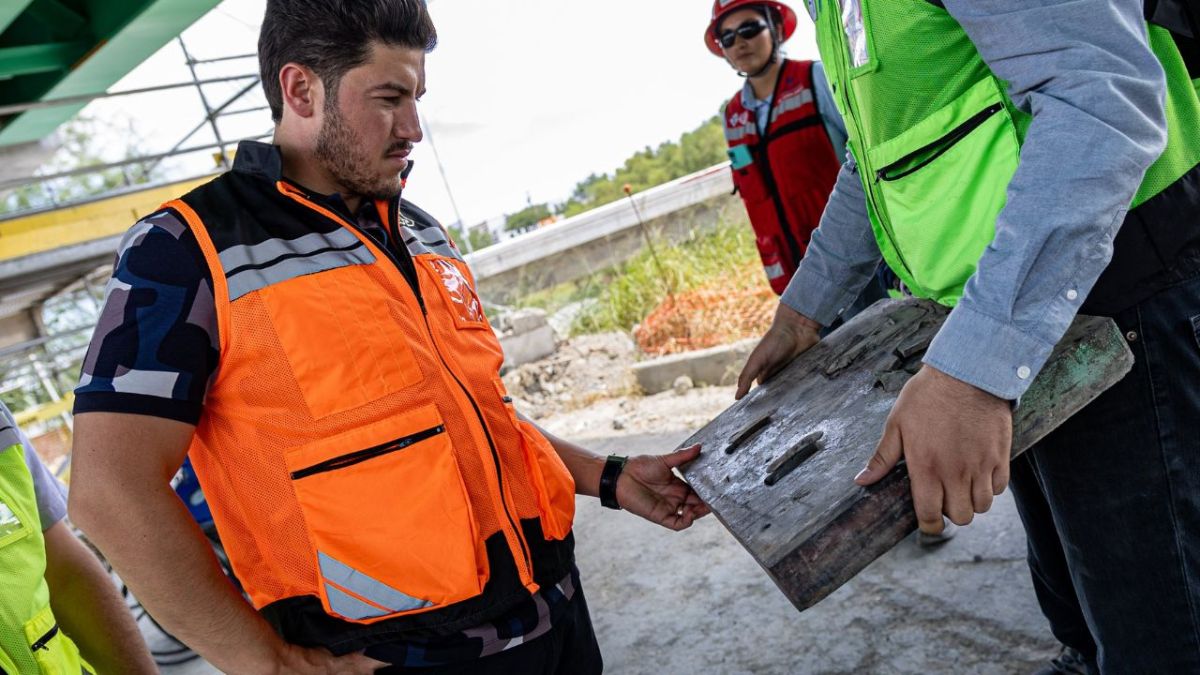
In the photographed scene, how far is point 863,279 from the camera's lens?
2.00 meters

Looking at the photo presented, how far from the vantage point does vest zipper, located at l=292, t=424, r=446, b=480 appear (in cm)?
145

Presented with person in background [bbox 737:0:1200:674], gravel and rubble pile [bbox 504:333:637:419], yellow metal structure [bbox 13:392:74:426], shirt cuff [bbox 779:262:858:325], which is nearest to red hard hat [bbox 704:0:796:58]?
shirt cuff [bbox 779:262:858:325]

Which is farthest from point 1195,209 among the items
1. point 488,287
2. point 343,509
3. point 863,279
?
point 488,287

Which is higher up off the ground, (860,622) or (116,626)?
(116,626)

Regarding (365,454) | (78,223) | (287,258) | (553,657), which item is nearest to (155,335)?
(287,258)

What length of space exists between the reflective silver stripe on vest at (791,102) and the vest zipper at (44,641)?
3331mm

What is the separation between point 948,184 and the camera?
134 centimetres

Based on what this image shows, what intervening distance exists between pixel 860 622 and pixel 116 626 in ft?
7.93

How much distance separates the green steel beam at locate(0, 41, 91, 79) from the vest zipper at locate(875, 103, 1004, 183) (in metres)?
7.48

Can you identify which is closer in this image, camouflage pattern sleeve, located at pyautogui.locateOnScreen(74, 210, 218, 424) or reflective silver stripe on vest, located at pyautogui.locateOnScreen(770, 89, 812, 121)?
camouflage pattern sleeve, located at pyautogui.locateOnScreen(74, 210, 218, 424)

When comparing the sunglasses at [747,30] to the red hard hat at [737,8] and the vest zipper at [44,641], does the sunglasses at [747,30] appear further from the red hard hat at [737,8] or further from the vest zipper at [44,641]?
the vest zipper at [44,641]

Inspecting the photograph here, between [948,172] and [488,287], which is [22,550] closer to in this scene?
[948,172]

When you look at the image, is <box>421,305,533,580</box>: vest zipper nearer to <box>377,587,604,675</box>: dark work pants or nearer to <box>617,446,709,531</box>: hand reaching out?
<box>377,587,604,675</box>: dark work pants

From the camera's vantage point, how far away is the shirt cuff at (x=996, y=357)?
1.10m
